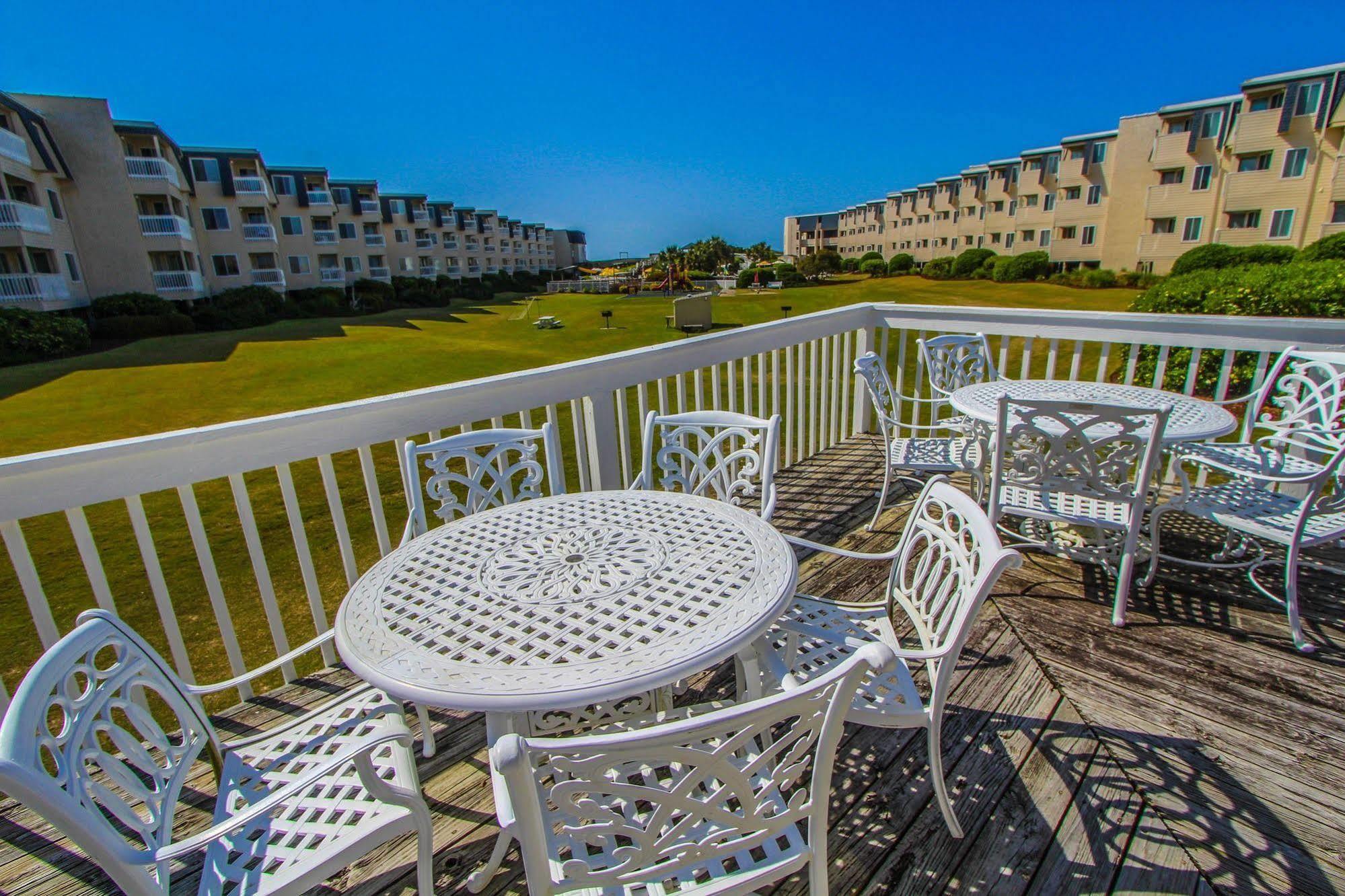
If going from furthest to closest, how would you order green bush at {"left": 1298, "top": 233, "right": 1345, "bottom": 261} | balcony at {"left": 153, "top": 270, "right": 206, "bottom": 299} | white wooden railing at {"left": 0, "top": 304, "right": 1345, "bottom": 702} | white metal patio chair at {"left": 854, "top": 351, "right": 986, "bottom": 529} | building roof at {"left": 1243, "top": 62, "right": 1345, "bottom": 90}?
balcony at {"left": 153, "top": 270, "right": 206, "bottom": 299} → building roof at {"left": 1243, "top": 62, "right": 1345, "bottom": 90} → green bush at {"left": 1298, "top": 233, "right": 1345, "bottom": 261} → white metal patio chair at {"left": 854, "top": 351, "right": 986, "bottom": 529} → white wooden railing at {"left": 0, "top": 304, "right": 1345, "bottom": 702}

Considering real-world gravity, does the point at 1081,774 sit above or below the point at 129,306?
below

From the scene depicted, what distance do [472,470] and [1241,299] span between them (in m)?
6.98

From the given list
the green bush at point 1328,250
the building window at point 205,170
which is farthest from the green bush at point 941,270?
the building window at point 205,170

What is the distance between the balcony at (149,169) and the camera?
24.2 m

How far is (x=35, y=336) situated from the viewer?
A: 15.5 m

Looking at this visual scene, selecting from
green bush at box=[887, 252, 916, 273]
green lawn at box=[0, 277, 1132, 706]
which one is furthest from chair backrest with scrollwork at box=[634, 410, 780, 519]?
green bush at box=[887, 252, 916, 273]

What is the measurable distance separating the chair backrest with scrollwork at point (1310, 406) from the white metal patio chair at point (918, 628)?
198cm

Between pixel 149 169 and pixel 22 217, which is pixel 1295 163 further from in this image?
pixel 149 169

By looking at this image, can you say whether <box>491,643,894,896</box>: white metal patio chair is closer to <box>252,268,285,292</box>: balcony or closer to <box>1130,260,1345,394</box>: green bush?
<box>1130,260,1345,394</box>: green bush

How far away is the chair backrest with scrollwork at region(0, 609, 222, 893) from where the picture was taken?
847mm

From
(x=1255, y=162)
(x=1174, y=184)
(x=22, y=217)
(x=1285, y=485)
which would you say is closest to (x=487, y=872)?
(x=1285, y=485)

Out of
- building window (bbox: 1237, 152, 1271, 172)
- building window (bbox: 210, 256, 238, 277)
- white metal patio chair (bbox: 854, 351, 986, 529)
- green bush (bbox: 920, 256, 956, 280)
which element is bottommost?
white metal patio chair (bbox: 854, 351, 986, 529)

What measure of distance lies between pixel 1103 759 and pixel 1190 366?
2.72m

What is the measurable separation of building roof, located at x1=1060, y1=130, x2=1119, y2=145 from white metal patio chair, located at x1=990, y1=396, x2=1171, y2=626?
36.6m
